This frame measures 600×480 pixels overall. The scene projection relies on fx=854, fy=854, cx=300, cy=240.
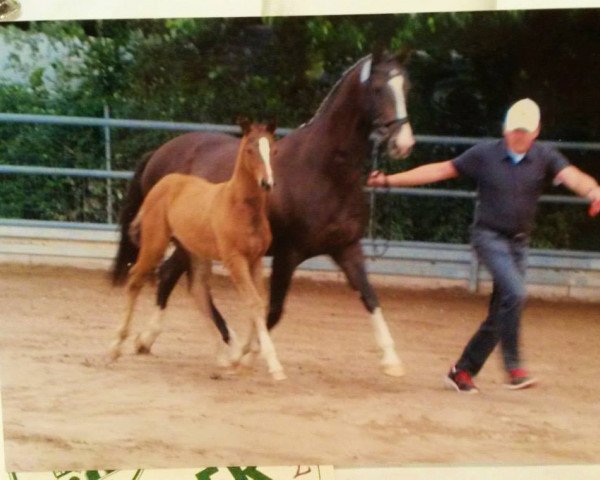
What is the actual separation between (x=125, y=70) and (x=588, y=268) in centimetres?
105

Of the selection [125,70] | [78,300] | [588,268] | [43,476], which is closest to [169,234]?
[78,300]

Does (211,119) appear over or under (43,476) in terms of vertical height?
over

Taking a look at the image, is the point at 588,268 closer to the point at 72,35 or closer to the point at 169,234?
the point at 169,234

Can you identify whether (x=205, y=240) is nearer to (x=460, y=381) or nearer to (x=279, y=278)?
(x=279, y=278)

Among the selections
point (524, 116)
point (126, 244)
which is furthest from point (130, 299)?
point (524, 116)

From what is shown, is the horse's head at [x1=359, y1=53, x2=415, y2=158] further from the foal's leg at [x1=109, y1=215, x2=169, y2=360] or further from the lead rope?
the foal's leg at [x1=109, y1=215, x2=169, y2=360]

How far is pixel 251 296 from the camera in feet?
5.81

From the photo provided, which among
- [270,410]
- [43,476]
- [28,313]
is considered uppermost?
[28,313]

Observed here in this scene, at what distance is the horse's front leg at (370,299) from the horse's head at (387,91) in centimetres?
25

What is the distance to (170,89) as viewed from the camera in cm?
177

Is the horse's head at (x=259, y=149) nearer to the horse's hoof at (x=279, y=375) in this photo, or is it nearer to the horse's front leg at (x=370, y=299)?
the horse's front leg at (x=370, y=299)

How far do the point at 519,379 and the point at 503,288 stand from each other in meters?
0.20

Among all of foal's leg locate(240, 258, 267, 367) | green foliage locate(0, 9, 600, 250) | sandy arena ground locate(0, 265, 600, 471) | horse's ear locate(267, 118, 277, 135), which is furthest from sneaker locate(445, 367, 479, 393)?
horse's ear locate(267, 118, 277, 135)

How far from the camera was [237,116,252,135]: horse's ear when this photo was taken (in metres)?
1.74
